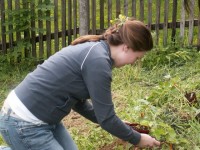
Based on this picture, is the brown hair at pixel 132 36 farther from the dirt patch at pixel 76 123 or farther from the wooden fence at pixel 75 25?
the wooden fence at pixel 75 25

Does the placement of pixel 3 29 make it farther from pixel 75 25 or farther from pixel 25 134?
pixel 25 134

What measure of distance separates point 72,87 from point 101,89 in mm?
203

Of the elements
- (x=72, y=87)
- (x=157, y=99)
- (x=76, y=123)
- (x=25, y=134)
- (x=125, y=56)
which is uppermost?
(x=125, y=56)

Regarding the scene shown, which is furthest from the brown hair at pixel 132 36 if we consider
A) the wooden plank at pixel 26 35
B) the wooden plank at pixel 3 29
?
the wooden plank at pixel 3 29

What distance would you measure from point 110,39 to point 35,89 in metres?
0.54

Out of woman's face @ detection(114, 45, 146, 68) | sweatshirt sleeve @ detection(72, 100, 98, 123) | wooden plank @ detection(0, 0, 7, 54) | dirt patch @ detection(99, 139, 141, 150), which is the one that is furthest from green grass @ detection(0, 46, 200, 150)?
woman's face @ detection(114, 45, 146, 68)

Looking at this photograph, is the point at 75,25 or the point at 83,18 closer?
the point at 83,18

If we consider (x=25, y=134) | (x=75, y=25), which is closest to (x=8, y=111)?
(x=25, y=134)

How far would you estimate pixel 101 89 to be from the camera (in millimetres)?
2555

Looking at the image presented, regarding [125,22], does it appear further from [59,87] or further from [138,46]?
[59,87]

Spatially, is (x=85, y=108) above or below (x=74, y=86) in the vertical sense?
below


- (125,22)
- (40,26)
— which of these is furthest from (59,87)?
(40,26)

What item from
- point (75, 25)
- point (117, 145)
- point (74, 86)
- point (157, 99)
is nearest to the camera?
point (74, 86)

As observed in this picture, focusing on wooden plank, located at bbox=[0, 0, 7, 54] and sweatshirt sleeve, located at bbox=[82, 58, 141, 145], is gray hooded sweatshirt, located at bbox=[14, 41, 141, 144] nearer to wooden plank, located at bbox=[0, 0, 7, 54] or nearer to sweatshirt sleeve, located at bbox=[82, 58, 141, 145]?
sweatshirt sleeve, located at bbox=[82, 58, 141, 145]
